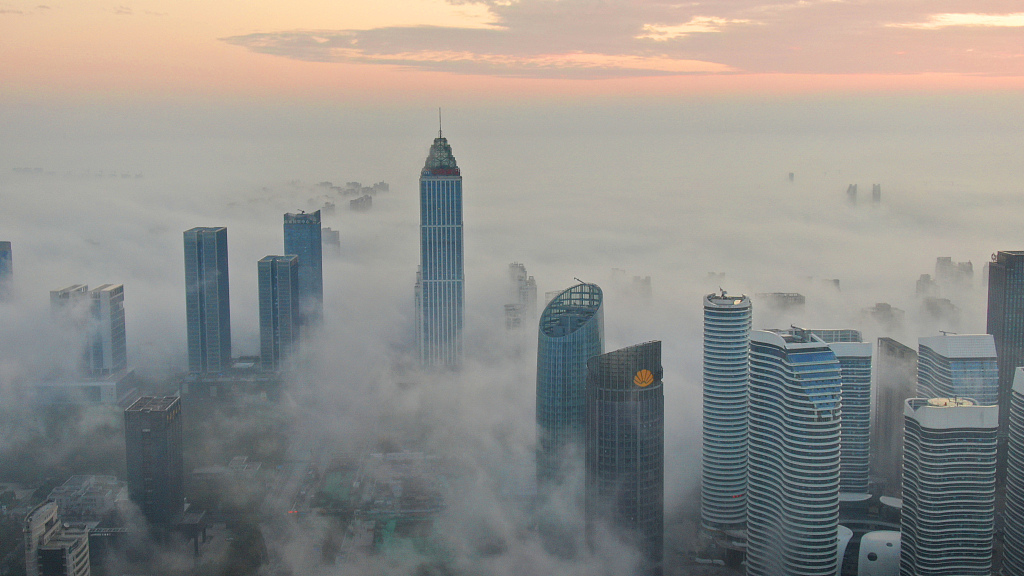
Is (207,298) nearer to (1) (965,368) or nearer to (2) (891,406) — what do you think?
(2) (891,406)

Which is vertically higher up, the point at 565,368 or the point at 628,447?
the point at 565,368

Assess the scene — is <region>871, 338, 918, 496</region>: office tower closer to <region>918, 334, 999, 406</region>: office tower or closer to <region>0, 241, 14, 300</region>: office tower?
<region>918, 334, 999, 406</region>: office tower

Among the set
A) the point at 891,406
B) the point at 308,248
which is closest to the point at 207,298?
the point at 308,248

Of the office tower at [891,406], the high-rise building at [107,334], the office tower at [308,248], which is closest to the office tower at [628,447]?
the office tower at [891,406]

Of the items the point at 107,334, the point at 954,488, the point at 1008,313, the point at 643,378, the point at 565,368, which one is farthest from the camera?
the point at 107,334

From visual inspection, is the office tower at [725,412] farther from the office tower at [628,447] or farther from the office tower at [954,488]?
the office tower at [954,488]

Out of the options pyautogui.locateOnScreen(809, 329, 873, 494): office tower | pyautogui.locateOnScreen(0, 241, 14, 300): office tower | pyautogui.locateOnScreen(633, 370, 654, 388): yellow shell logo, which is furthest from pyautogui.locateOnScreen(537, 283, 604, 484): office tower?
pyautogui.locateOnScreen(0, 241, 14, 300): office tower

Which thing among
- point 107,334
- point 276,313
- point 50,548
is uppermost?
point 276,313
